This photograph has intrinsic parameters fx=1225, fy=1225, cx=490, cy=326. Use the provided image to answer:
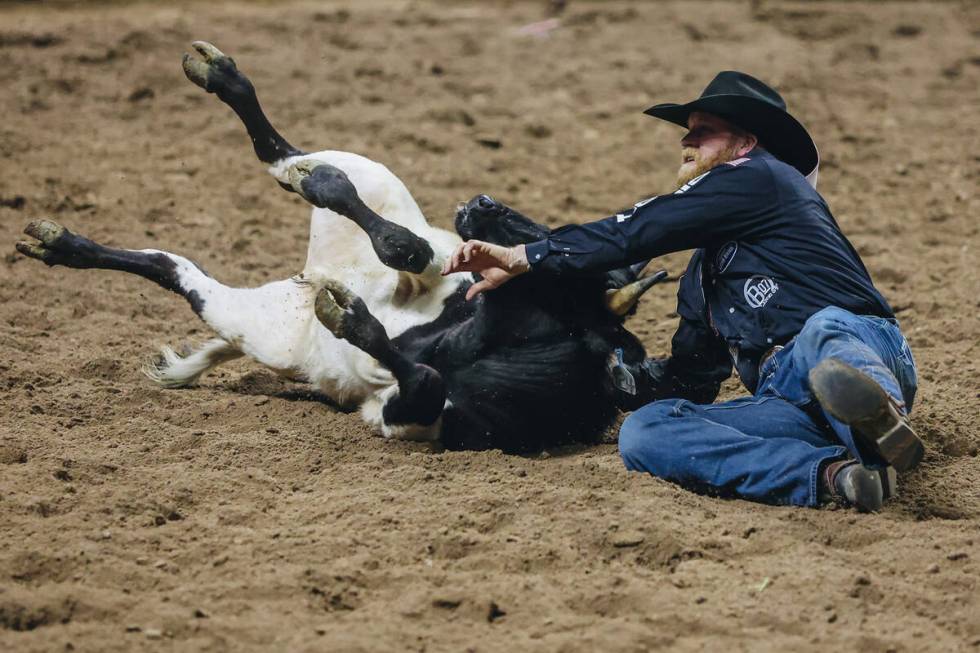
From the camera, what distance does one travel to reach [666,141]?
8289 mm

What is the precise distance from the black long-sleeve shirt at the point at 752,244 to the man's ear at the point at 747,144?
15 centimetres

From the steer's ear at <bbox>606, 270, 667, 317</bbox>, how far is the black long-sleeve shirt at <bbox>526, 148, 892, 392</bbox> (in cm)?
17

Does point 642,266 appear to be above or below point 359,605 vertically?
above

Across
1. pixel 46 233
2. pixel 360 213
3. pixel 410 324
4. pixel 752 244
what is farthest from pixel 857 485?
pixel 46 233

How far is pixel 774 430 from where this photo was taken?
4.01m

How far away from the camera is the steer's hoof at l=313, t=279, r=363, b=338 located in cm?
416

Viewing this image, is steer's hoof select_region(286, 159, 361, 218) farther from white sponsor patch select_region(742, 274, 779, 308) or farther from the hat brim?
white sponsor patch select_region(742, 274, 779, 308)

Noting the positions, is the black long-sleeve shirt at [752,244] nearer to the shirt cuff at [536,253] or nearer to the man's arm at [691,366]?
the shirt cuff at [536,253]

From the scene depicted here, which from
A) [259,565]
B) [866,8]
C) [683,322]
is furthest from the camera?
[866,8]

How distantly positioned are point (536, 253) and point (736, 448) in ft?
2.99

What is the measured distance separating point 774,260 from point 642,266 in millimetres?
625

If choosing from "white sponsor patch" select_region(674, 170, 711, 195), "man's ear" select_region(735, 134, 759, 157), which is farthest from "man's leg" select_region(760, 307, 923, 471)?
"man's ear" select_region(735, 134, 759, 157)

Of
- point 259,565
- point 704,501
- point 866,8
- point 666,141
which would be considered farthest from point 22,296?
point 866,8

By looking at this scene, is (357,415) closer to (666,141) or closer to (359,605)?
(359,605)
